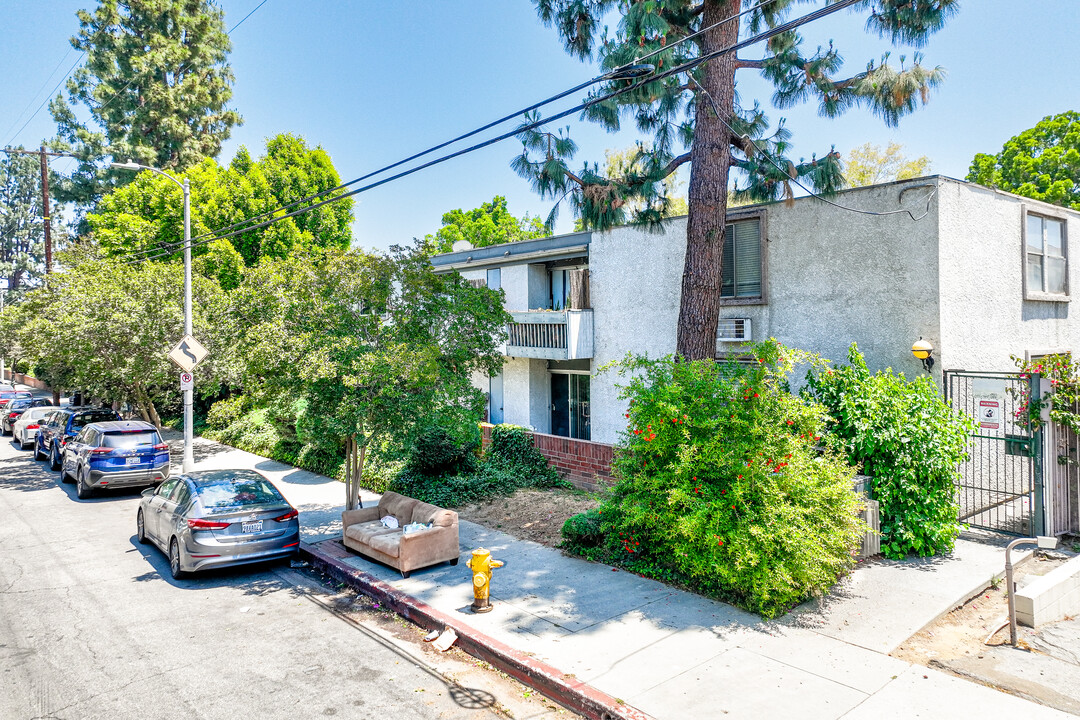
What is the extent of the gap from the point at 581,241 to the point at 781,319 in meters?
6.16

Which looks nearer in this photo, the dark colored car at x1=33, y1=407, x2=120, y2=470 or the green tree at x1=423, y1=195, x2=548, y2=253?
the dark colored car at x1=33, y1=407, x2=120, y2=470

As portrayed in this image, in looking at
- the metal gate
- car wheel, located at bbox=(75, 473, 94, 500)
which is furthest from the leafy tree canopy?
the metal gate

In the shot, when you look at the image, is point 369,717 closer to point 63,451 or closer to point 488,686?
point 488,686

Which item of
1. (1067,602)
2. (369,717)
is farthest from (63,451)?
(1067,602)

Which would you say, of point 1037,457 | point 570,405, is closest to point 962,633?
point 1037,457

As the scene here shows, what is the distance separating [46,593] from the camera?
8672 mm

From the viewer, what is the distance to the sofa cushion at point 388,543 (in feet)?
29.2

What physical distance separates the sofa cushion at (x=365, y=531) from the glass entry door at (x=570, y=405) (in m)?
9.66

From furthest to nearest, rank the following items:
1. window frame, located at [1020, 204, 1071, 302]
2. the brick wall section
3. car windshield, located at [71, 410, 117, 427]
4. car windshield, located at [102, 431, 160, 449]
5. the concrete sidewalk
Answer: car windshield, located at [71, 410, 117, 427]
car windshield, located at [102, 431, 160, 449]
the brick wall section
window frame, located at [1020, 204, 1071, 302]
the concrete sidewalk

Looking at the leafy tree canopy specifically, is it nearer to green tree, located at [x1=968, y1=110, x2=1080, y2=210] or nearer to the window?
the window

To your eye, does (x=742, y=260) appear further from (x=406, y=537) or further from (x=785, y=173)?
(x=406, y=537)

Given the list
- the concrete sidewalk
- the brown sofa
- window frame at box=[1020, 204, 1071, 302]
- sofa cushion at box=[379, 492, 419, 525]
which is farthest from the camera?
window frame at box=[1020, 204, 1071, 302]

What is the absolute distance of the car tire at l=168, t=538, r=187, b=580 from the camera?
9180 millimetres

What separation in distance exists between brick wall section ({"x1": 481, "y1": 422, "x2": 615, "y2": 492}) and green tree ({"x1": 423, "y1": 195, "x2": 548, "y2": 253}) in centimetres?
3930
